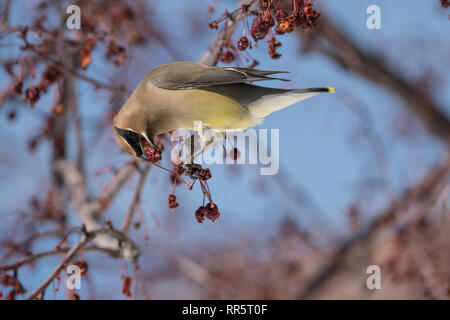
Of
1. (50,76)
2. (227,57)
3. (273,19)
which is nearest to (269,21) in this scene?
(273,19)

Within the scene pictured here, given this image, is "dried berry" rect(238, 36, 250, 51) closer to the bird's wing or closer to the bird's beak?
the bird's wing

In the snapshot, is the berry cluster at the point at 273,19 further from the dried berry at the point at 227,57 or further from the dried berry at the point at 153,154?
the dried berry at the point at 153,154

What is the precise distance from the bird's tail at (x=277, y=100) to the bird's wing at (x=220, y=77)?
29cm

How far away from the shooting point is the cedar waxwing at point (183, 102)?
99.9 inches

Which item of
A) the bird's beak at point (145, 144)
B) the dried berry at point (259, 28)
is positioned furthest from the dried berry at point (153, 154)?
the dried berry at point (259, 28)

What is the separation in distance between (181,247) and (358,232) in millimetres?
3361

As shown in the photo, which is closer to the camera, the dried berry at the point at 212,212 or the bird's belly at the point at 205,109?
the dried berry at the point at 212,212

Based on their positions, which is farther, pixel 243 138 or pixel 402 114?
pixel 402 114

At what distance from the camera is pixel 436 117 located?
583 centimetres

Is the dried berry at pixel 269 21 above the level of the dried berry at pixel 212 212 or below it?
above

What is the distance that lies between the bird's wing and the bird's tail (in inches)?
11.3

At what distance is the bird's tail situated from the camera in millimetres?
2470
